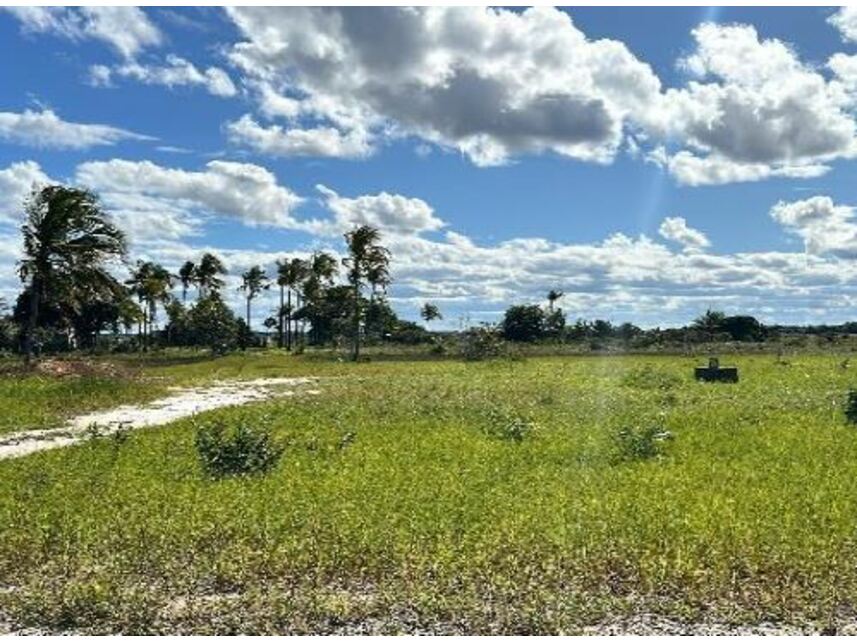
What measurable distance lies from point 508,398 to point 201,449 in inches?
750

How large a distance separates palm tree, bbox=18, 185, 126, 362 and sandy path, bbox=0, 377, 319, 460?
10945mm

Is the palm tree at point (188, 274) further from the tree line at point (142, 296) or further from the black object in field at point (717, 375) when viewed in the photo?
the black object in field at point (717, 375)

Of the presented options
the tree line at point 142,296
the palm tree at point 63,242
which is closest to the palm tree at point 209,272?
the tree line at point 142,296

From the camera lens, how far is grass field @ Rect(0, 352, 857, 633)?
9523mm

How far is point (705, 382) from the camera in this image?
45.0 meters

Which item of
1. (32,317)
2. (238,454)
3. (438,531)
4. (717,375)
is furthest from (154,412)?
(717,375)

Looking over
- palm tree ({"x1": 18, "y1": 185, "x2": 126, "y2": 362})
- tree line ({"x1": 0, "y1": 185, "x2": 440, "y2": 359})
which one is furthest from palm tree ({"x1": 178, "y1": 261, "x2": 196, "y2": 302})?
palm tree ({"x1": 18, "y1": 185, "x2": 126, "y2": 362})

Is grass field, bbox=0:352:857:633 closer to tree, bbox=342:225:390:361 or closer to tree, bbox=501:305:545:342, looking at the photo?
tree, bbox=342:225:390:361

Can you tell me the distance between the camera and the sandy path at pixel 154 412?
80.3 ft

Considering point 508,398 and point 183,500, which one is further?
point 508,398

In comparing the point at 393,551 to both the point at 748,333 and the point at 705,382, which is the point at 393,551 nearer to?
the point at 705,382

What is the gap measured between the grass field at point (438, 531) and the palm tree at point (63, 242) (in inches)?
1205

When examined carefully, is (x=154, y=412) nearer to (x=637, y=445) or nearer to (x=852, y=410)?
(x=637, y=445)

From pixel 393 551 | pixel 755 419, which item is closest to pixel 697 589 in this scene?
pixel 393 551
